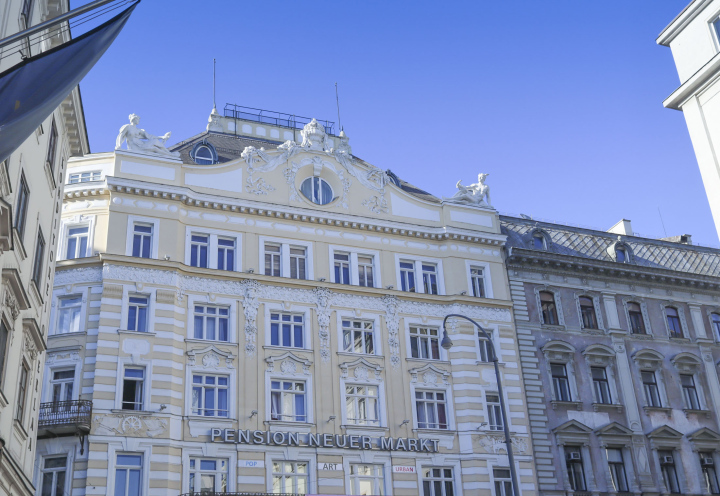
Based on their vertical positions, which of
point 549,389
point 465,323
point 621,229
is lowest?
point 549,389

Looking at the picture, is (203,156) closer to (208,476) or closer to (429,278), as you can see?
(429,278)

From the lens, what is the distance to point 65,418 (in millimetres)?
33031

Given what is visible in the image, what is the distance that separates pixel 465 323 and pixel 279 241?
1016 centimetres

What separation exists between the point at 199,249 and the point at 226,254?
1279mm

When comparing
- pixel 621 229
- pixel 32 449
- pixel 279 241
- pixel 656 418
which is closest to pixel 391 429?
pixel 279 241

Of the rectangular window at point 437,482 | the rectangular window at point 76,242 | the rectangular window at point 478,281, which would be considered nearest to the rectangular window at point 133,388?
the rectangular window at point 76,242

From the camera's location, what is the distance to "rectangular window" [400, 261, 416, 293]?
140ft

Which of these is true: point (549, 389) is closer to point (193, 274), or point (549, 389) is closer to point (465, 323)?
point (465, 323)

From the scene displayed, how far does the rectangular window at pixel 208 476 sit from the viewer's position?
34.4 metres

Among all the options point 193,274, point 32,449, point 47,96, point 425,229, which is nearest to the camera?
point 47,96

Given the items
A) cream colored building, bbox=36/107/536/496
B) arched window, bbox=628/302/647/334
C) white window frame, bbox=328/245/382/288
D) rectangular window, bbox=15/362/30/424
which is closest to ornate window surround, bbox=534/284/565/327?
cream colored building, bbox=36/107/536/496

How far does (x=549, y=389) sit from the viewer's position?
4244cm

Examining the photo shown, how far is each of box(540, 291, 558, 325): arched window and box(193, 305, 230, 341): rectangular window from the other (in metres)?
17.1

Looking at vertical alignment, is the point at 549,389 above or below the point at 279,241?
below
